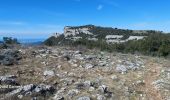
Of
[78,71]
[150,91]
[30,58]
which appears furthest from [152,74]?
[30,58]

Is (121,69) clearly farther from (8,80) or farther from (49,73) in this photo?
(8,80)

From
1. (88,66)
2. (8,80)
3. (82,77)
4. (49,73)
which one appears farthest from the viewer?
(88,66)

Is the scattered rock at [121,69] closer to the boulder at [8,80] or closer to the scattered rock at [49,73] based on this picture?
the scattered rock at [49,73]

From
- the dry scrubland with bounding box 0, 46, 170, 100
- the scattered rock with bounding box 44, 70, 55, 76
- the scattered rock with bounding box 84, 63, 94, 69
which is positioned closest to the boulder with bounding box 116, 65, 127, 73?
the dry scrubland with bounding box 0, 46, 170, 100

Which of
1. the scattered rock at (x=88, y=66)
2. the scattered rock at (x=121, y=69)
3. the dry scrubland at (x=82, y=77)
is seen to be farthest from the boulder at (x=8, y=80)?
the scattered rock at (x=121, y=69)

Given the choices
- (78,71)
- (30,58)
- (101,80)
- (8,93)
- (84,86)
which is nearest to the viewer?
(8,93)

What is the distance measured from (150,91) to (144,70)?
128 inches

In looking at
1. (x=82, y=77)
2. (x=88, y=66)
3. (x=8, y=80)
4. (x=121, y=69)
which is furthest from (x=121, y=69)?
(x=8, y=80)

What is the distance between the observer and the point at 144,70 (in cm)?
1873

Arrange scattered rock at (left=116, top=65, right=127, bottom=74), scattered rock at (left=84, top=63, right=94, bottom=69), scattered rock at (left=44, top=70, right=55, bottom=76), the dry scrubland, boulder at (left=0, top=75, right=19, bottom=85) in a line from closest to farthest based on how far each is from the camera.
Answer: the dry scrubland → boulder at (left=0, top=75, right=19, bottom=85) → scattered rock at (left=44, top=70, right=55, bottom=76) → scattered rock at (left=116, top=65, right=127, bottom=74) → scattered rock at (left=84, top=63, right=94, bottom=69)

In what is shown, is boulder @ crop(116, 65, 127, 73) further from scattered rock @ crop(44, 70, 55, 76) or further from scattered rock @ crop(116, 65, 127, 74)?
scattered rock @ crop(44, 70, 55, 76)

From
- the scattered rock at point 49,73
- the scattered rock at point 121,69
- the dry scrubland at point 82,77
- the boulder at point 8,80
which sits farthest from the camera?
the scattered rock at point 121,69

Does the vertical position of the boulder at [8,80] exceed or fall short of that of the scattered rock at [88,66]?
it falls short

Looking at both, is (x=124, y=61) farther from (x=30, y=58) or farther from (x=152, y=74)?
(x=30, y=58)
